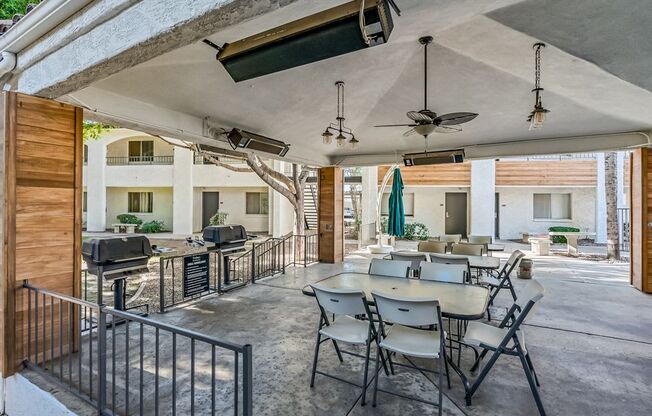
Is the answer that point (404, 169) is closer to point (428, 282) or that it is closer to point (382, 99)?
point (382, 99)

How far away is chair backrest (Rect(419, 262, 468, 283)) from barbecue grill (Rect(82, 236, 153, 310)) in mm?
3641

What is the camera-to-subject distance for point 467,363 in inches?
137

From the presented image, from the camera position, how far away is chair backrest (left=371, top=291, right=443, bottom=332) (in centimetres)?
263

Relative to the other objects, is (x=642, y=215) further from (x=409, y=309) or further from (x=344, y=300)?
(x=344, y=300)

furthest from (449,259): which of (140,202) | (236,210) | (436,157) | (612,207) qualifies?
(140,202)

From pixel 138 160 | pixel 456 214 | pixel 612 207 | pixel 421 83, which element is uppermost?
pixel 138 160

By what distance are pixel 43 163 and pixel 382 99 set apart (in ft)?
15.5

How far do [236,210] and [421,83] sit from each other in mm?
13851

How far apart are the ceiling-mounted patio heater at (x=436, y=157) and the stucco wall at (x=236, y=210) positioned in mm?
11477

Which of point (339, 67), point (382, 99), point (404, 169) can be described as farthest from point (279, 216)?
point (339, 67)

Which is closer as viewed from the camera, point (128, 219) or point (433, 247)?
point (433, 247)

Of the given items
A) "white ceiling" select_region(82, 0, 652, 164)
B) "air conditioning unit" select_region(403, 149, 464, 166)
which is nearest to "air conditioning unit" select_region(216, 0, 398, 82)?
"white ceiling" select_region(82, 0, 652, 164)

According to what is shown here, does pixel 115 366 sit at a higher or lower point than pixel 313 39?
lower

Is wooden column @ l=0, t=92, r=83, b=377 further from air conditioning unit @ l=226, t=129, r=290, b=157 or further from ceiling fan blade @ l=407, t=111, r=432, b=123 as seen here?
ceiling fan blade @ l=407, t=111, r=432, b=123
